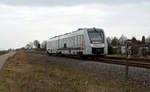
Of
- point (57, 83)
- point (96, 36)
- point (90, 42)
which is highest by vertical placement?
point (96, 36)

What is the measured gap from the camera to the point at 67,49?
27.4m

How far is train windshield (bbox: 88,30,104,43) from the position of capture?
21.6 meters

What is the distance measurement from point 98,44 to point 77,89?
13.8 metres

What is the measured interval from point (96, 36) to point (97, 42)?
94 cm

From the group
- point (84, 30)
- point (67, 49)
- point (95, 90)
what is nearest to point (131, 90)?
point (95, 90)

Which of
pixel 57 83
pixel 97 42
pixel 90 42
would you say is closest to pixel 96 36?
pixel 97 42

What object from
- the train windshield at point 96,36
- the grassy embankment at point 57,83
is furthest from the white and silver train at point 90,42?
the grassy embankment at point 57,83

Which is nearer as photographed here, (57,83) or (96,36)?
(57,83)

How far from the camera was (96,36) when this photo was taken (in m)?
22.1

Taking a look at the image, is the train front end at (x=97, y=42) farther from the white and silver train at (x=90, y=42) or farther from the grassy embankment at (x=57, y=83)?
the grassy embankment at (x=57, y=83)

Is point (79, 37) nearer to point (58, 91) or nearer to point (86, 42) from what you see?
point (86, 42)

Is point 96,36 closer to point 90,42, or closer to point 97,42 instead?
point 97,42

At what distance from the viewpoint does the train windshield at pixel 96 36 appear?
21605mm

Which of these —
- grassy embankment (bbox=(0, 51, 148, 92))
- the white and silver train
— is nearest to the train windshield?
the white and silver train
